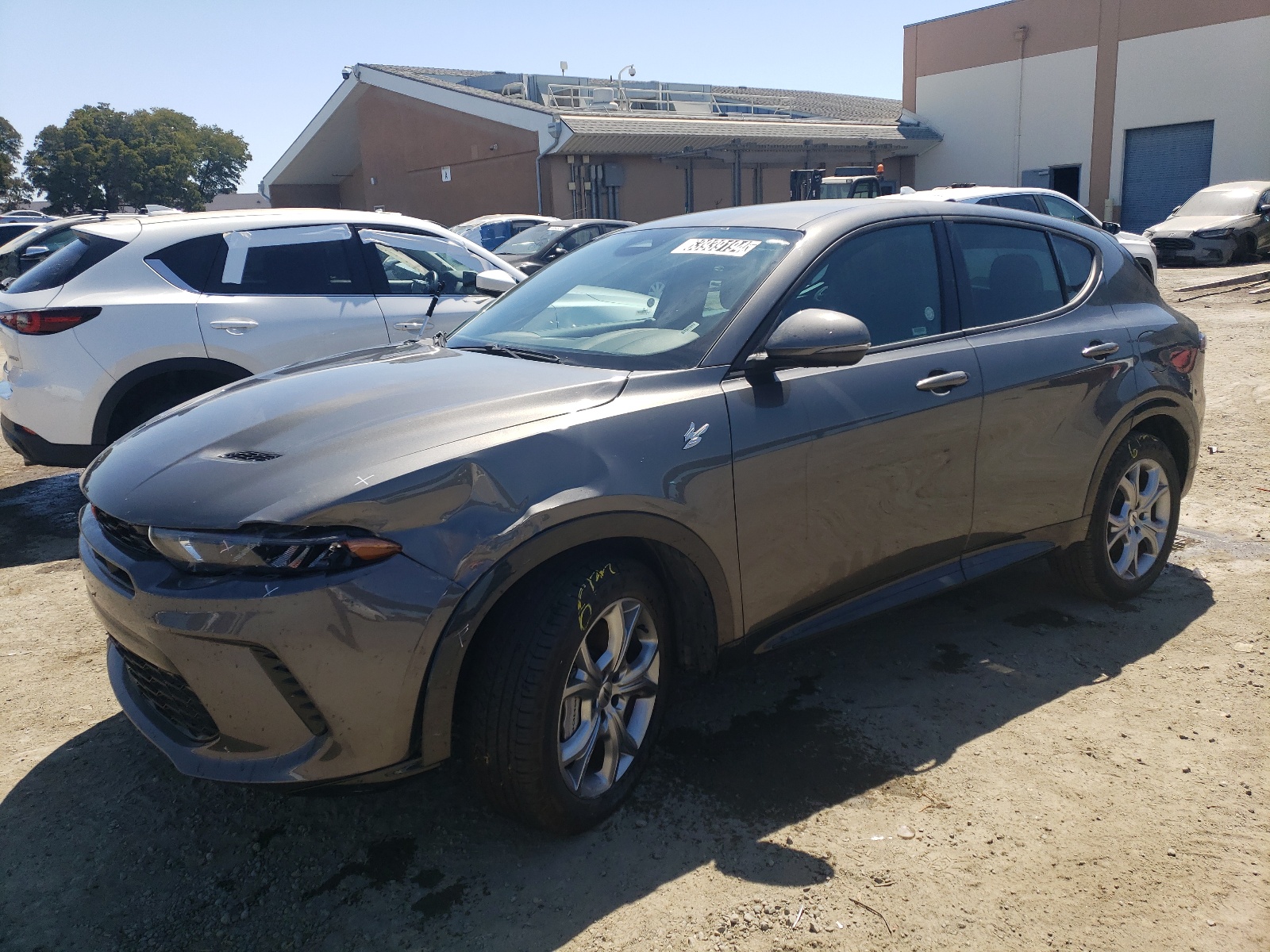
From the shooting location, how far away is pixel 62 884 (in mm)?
2561

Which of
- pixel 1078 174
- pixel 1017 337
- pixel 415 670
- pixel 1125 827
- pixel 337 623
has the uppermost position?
pixel 1078 174

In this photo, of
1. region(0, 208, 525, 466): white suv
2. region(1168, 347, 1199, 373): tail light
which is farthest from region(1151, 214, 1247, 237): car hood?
region(0, 208, 525, 466): white suv

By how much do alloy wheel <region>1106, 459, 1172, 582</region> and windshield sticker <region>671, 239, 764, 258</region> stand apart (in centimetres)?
197

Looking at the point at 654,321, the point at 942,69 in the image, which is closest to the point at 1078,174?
the point at 942,69

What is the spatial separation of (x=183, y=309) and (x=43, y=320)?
26.5 inches

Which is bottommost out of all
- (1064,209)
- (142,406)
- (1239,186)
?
(142,406)

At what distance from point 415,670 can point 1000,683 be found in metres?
2.29

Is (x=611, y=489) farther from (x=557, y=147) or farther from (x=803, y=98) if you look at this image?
(x=803, y=98)

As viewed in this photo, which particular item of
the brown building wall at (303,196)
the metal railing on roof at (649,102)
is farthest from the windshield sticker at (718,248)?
the brown building wall at (303,196)

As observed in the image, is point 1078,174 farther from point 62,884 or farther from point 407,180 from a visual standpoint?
point 62,884

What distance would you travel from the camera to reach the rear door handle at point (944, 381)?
10.9ft

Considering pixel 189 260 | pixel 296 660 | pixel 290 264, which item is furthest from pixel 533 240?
pixel 296 660

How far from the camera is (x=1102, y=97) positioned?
94.5 ft

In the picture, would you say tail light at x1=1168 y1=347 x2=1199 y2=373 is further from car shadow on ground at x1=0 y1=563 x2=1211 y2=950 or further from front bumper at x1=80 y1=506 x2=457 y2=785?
front bumper at x1=80 y1=506 x2=457 y2=785
